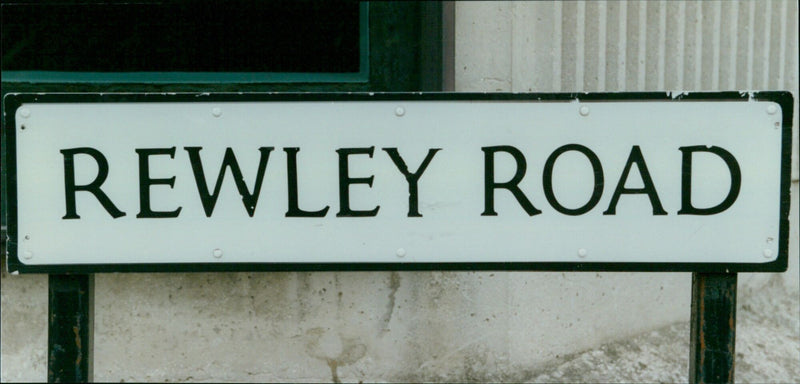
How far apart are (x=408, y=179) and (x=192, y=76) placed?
1132mm

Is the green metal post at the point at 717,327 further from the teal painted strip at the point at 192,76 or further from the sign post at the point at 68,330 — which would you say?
the teal painted strip at the point at 192,76

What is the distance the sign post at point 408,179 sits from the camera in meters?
1.30

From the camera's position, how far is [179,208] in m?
1.32

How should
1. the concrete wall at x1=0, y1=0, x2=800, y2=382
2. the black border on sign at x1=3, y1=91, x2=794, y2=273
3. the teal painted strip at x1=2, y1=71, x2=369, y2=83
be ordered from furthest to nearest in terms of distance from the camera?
the teal painted strip at x1=2, y1=71, x2=369, y2=83
the concrete wall at x1=0, y1=0, x2=800, y2=382
the black border on sign at x1=3, y1=91, x2=794, y2=273

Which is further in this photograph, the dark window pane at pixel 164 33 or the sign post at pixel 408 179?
the dark window pane at pixel 164 33

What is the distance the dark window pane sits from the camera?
220cm

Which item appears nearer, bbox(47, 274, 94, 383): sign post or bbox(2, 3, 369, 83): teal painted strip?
bbox(47, 274, 94, 383): sign post

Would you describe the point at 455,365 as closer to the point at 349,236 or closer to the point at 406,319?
the point at 406,319

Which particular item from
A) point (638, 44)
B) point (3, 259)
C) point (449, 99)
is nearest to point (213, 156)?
point (449, 99)

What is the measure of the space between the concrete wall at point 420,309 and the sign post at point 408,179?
0.76m

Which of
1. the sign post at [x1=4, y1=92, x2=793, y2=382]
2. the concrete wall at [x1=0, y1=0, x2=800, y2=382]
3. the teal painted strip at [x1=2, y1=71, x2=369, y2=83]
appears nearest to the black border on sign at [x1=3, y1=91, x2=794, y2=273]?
the sign post at [x1=4, y1=92, x2=793, y2=382]

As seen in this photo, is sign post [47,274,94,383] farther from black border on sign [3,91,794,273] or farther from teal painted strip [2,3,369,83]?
teal painted strip [2,3,369,83]

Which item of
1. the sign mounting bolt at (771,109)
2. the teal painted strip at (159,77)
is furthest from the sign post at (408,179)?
the teal painted strip at (159,77)

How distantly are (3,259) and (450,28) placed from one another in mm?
1379
